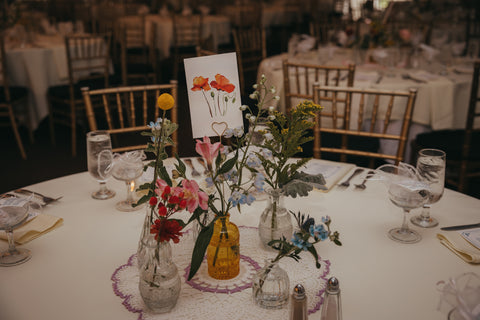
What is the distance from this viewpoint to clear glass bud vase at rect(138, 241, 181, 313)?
909mm

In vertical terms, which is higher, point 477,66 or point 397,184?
point 477,66

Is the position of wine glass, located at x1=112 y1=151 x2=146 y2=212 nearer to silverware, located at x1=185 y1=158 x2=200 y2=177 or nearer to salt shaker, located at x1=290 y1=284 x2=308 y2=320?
silverware, located at x1=185 y1=158 x2=200 y2=177

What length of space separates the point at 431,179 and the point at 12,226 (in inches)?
43.1

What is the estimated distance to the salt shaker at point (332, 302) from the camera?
2.64ft

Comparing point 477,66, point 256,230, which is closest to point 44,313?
point 256,230

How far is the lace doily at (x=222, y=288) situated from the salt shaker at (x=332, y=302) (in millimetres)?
112

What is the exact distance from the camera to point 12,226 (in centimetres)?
113

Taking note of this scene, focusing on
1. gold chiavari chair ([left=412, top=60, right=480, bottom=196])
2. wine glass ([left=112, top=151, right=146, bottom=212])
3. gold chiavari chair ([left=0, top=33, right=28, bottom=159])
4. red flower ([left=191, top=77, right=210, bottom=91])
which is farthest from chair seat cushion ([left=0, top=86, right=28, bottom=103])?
red flower ([left=191, top=77, right=210, bottom=91])

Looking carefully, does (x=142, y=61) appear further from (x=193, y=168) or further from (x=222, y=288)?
(x=222, y=288)

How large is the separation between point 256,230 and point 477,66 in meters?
1.75

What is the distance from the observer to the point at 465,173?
260 cm

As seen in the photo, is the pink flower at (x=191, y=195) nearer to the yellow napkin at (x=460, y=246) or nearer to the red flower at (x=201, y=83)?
the red flower at (x=201, y=83)

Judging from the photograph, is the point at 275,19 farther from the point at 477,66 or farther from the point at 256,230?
the point at 256,230

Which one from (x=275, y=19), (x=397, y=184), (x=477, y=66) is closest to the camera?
(x=397, y=184)
